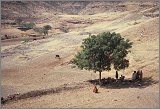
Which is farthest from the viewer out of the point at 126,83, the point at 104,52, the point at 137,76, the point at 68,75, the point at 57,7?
the point at 57,7

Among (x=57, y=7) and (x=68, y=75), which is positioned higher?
(x=57, y=7)

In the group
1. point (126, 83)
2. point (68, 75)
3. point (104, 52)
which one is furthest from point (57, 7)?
point (126, 83)

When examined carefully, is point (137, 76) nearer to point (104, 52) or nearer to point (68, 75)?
point (104, 52)

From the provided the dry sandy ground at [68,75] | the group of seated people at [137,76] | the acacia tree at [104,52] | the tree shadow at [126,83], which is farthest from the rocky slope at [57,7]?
the acacia tree at [104,52]

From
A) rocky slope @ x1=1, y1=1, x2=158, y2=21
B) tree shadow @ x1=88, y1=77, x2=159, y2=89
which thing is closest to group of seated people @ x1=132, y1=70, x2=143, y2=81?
tree shadow @ x1=88, y1=77, x2=159, y2=89

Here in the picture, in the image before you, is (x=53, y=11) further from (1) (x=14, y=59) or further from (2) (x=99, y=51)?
A: (2) (x=99, y=51)

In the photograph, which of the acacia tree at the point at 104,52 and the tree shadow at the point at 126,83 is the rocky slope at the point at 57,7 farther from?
the acacia tree at the point at 104,52

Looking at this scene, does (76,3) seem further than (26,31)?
Yes

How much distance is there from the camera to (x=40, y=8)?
15400cm

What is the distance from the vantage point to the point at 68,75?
3503 cm

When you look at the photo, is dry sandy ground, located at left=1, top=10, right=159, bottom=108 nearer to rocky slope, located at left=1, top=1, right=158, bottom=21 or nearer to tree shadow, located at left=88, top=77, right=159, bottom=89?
tree shadow, located at left=88, top=77, right=159, bottom=89

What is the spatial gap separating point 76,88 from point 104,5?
13900 centimetres

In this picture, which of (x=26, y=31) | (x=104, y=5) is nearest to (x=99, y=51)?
(x=26, y=31)

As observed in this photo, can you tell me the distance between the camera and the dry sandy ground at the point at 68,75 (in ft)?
81.0
